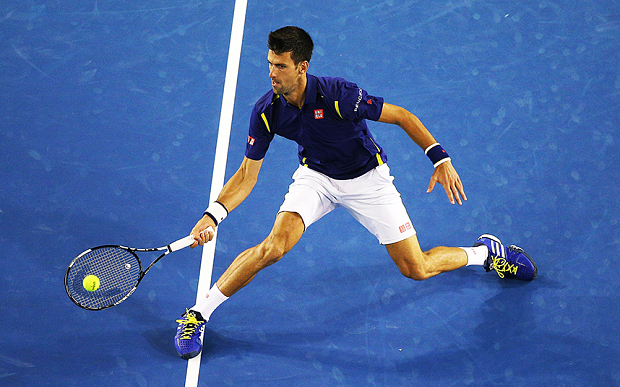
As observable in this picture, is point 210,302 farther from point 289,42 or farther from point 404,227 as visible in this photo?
point 289,42

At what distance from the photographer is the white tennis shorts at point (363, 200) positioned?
412 centimetres

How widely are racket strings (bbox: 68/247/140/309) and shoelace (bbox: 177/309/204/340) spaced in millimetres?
450

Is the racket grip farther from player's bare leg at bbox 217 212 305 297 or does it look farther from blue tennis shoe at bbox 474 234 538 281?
blue tennis shoe at bbox 474 234 538 281

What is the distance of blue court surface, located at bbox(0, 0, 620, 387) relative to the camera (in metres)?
4.21

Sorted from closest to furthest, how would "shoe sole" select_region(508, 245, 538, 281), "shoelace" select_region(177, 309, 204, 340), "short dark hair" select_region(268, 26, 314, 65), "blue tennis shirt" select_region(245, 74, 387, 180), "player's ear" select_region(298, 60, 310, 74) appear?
1. "short dark hair" select_region(268, 26, 314, 65)
2. "player's ear" select_region(298, 60, 310, 74)
3. "blue tennis shirt" select_region(245, 74, 387, 180)
4. "shoelace" select_region(177, 309, 204, 340)
5. "shoe sole" select_region(508, 245, 538, 281)

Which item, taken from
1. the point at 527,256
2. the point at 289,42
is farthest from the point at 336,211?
the point at 289,42

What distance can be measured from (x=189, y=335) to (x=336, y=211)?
1.73 metres

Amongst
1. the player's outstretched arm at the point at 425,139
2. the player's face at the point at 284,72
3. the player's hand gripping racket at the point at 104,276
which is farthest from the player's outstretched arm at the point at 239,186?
the player's outstretched arm at the point at 425,139

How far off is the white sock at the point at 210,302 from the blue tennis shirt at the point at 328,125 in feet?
3.30

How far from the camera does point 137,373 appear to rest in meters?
4.09

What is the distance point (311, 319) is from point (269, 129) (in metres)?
1.50

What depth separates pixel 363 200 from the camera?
4195 millimetres

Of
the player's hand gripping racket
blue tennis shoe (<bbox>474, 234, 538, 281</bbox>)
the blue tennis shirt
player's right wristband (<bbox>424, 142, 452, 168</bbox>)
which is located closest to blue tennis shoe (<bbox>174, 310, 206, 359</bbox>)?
Result: the player's hand gripping racket

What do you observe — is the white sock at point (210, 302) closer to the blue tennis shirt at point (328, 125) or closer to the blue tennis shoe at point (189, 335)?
the blue tennis shoe at point (189, 335)
